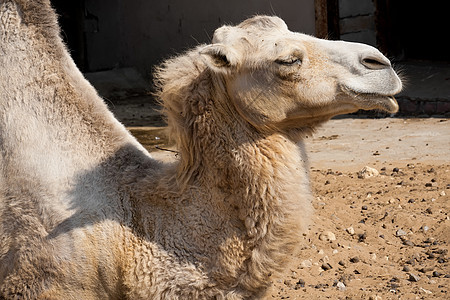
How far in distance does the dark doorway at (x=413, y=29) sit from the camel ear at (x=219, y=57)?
8.01 m

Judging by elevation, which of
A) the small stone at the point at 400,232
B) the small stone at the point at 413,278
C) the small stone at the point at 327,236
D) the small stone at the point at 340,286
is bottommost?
the small stone at the point at 400,232

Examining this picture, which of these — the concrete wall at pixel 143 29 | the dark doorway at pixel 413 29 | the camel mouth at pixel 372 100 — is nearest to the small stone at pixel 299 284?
the camel mouth at pixel 372 100

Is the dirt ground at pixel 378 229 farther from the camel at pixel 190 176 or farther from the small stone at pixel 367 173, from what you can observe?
the camel at pixel 190 176

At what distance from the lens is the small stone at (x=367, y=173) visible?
620cm

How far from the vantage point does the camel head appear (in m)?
2.99

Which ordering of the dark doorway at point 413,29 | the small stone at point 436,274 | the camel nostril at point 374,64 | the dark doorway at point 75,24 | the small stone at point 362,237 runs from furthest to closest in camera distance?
the dark doorway at point 75,24, the dark doorway at point 413,29, the small stone at point 362,237, the small stone at point 436,274, the camel nostril at point 374,64

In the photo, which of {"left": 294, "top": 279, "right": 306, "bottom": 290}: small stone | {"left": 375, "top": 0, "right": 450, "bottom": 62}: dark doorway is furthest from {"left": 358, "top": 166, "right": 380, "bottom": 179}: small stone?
{"left": 375, "top": 0, "right": 450, "bottom": 62}: dark doorway

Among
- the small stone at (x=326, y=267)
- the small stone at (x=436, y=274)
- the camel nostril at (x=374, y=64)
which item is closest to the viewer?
the camel nostril at (x=374, y=64)

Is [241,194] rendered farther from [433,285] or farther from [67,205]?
[433,285]

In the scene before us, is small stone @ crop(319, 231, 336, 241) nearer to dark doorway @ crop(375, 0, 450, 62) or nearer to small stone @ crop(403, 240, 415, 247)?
small stone @ crop(403, 240, 415, 247)

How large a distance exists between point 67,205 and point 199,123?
713 millimetres

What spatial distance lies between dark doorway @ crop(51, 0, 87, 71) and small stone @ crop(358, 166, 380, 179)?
30.6ft

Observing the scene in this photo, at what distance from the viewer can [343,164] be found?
6926 mm

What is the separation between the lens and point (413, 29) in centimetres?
1431
